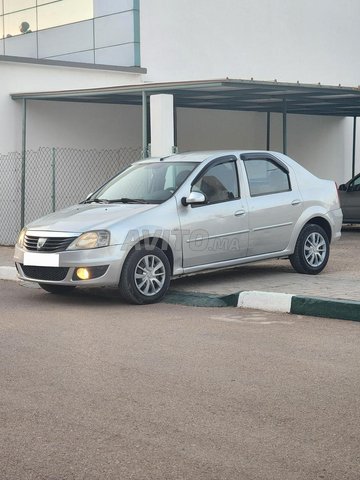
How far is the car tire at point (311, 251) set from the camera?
11938 millimetres

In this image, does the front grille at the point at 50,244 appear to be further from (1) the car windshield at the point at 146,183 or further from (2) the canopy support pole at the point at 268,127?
(2) the canopy support pole at the point at 268,127

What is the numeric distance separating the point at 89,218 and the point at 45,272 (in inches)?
31.2

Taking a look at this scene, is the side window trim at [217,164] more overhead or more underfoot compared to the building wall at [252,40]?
more underfoot

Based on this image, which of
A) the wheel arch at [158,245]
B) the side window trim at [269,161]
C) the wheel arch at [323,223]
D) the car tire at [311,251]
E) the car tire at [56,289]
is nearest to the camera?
the wheel arch at [158,245]

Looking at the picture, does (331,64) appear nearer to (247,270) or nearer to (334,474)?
(247,270)

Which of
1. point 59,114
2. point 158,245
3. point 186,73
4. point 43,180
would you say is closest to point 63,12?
point 186,73

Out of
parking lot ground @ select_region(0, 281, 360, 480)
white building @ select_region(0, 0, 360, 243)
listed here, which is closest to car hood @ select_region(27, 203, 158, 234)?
parking lot ground @ select_region(0, 281, 360, 480)

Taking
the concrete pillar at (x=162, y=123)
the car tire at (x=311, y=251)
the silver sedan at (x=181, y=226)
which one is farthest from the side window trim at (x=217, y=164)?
the concrete pillar at (x=162, y=123)

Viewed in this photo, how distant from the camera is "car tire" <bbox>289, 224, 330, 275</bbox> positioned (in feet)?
39.2

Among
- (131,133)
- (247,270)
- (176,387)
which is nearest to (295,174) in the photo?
(247,270)

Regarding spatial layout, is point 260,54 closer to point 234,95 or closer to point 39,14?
point 39,14

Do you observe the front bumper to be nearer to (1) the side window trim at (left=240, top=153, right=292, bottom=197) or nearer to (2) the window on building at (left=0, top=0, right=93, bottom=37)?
(1) the side window trim at (left=240, top=153, right=292, bottom=197)

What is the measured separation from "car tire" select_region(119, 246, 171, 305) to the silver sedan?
0.04 feet

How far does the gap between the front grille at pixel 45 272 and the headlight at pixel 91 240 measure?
0.96ft
